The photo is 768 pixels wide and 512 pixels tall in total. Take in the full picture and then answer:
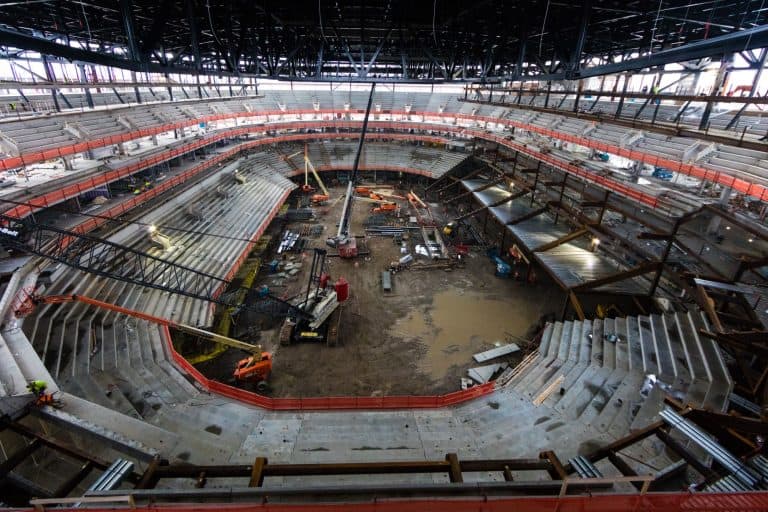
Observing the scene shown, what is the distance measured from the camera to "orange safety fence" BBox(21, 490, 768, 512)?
346cm

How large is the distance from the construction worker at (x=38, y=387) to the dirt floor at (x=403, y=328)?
6471 millimetres

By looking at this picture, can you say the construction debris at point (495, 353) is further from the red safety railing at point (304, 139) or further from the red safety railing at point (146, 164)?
the red safety railing at point (146, 164)

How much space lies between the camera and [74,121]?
1878cm

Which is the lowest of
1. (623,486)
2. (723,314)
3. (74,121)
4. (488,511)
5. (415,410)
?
(415,410)

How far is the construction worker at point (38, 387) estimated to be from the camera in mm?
6334

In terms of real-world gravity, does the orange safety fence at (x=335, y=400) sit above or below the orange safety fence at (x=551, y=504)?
below

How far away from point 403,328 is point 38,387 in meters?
11.9

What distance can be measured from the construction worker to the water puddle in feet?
35.3

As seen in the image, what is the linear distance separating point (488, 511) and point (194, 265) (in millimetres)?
16425

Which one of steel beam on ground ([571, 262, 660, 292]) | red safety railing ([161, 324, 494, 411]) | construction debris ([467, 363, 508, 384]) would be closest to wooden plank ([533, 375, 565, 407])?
red safety railing ([161, 324, 494, 411])

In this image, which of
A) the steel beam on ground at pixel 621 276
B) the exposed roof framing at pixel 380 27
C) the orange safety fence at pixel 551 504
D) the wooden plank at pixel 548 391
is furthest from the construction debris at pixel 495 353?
the orange safety fence at pixel 551 504

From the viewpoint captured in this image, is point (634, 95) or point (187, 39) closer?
point (187, 39)

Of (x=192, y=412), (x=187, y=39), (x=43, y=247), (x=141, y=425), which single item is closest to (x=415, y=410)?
(x=192, y=412)

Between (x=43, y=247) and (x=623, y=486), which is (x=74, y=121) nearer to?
(x=43, y=247)
